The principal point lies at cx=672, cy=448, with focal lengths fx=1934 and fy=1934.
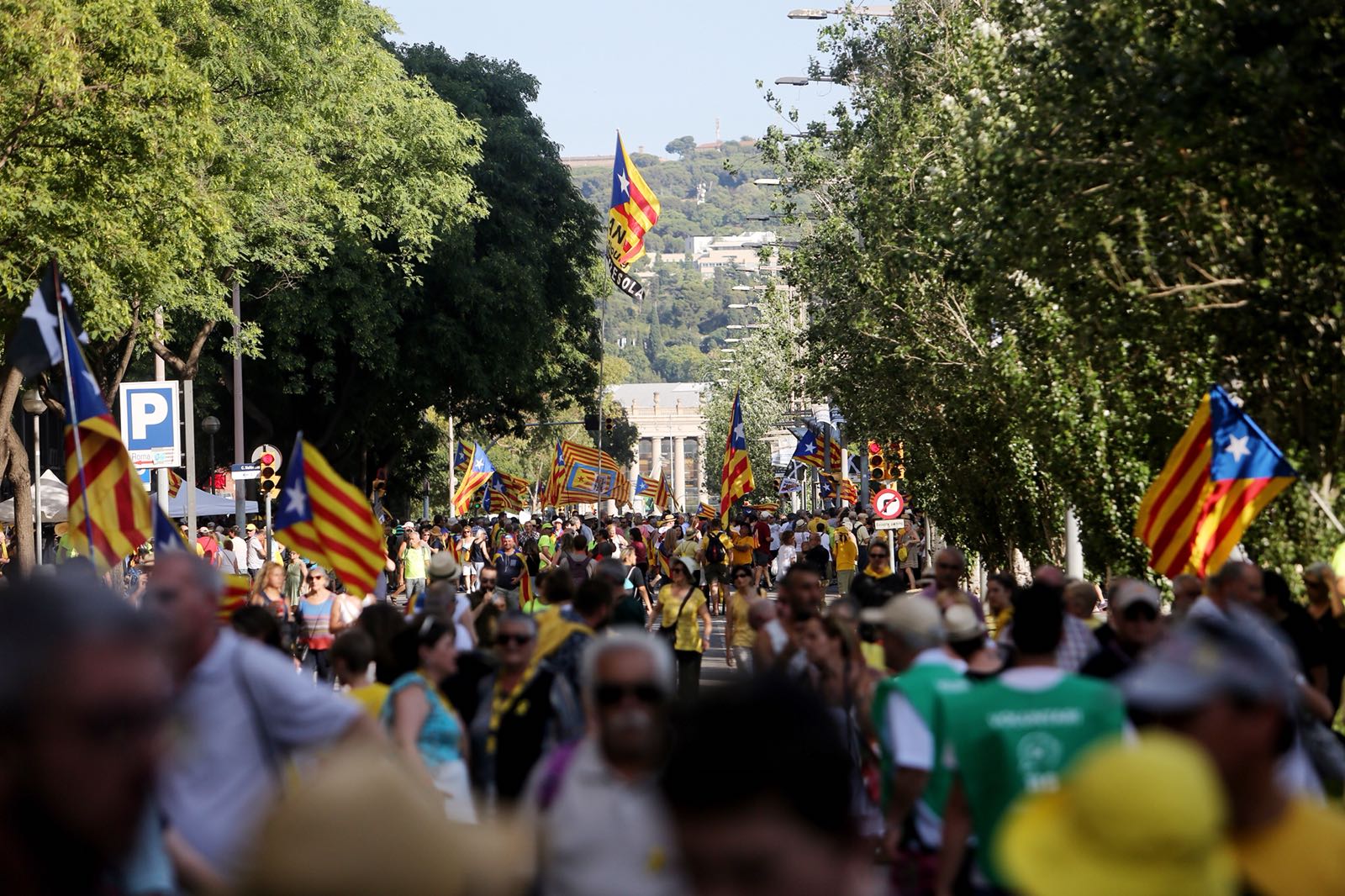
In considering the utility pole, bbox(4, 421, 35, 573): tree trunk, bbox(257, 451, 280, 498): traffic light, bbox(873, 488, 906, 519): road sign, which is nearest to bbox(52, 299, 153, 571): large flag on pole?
bbox(4, 421, 35, 573): tree trunk

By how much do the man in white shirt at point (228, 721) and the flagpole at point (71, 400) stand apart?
542 centimetres

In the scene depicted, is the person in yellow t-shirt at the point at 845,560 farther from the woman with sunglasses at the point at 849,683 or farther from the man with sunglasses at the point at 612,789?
the man with sunglasses at the point at 612,789

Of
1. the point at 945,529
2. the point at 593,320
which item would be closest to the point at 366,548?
the point at 945,529

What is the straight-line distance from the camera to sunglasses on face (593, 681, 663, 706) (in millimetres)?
4832

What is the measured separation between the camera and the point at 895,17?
35.8m

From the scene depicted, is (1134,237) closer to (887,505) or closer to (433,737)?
(433,737)

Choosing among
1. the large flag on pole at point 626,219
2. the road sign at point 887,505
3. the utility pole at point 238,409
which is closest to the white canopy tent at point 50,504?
the utility pole at point 238,409

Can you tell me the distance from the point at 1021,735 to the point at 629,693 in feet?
3.68

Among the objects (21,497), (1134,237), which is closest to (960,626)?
(1134,237)

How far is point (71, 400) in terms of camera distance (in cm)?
1066

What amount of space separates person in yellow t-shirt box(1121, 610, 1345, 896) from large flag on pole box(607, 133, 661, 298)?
152 ft

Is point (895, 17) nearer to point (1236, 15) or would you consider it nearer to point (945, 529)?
point (945, 529)

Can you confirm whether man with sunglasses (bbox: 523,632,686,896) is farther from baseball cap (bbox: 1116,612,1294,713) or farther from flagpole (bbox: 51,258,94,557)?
flagpole (bbox: 51,258,94,557)

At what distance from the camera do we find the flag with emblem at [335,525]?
11.8 meters
